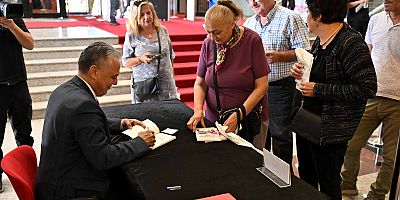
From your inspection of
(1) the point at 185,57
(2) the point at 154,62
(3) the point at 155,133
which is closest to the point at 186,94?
(1) the point at 185,57

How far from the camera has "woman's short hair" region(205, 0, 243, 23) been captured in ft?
6.95

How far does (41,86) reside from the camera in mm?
5328

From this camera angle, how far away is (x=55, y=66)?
560 centimetres

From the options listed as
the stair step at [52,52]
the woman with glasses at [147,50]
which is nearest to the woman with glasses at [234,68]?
the woman with glasses at [147,50]

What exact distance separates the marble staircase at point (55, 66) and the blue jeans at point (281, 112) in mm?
2669

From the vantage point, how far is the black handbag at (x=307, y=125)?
201 centimetres

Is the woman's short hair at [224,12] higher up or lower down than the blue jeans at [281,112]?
higher up

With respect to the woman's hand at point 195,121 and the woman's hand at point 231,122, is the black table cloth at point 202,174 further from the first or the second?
the woman's hand at point 231,122

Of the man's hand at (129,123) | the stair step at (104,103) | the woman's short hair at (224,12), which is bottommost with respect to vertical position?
the stair step at (104,103)

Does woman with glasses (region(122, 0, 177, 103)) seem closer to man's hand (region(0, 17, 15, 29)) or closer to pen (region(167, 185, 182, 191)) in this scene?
man's hand (region(0, 17, 15, 29))

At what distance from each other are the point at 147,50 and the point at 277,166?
185 centimetres

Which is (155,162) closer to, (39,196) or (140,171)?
(140,171)

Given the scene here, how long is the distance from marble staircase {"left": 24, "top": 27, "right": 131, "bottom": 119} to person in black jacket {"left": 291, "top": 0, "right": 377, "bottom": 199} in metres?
3.60

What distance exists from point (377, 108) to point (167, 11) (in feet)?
23.4
